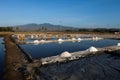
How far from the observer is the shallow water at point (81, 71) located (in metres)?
6.11

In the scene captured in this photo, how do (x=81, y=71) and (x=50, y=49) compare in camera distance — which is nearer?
(x=81, y=71)

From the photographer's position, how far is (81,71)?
6770 millimetres

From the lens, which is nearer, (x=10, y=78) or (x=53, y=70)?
(x=10, y=78)

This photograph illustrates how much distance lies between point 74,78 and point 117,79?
132cm

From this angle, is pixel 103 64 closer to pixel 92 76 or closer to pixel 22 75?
pixel 92 76

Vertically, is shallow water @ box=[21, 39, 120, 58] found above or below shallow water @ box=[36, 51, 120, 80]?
below

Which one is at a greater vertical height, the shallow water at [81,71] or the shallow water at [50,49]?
the shallow water at [81,71]

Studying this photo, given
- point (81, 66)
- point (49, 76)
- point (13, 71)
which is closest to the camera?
point (49, 76)

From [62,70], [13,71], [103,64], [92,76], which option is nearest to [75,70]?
[62,70]

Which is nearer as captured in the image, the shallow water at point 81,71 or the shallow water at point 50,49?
the shallow water at point 81,71

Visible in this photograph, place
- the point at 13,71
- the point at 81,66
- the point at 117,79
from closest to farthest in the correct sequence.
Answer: the point at 117,79
the point at 13,71
the point at 81,66

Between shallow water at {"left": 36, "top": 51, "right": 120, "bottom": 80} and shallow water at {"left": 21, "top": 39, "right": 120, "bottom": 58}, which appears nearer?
shallow water at {"left": 36, "top": 51, "right": 120, "bottom": 80}

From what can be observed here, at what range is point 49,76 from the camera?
631 centimetres

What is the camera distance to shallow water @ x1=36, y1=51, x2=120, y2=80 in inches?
241
